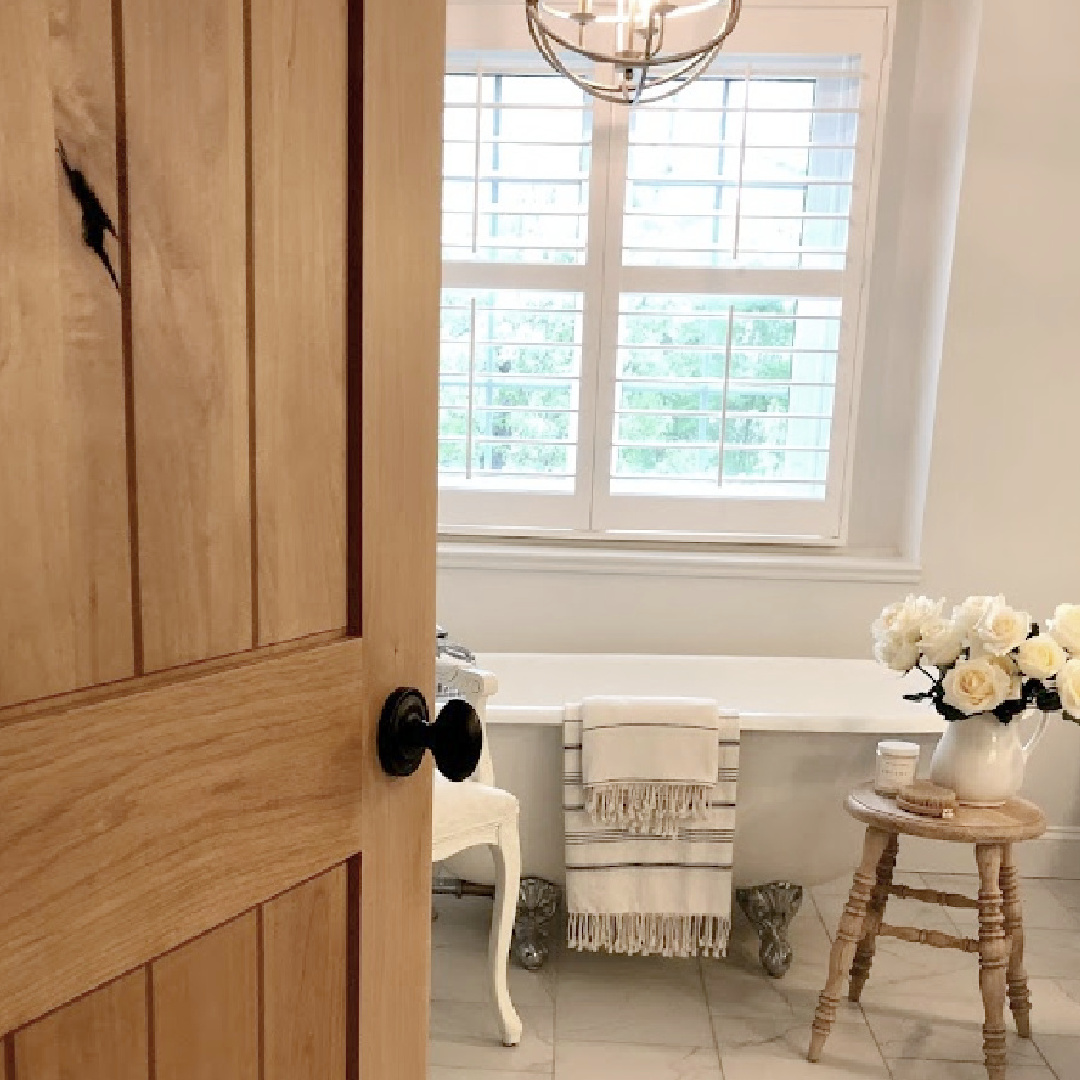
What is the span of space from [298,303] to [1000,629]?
169 cm

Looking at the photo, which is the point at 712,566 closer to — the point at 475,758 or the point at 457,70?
the point at 457,70

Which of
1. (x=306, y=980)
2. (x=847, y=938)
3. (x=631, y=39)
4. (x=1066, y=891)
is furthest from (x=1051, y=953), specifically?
(x=306, y=980)

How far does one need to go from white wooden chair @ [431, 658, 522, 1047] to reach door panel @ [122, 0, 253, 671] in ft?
4.85

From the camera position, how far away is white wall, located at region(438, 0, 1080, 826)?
9.49ft

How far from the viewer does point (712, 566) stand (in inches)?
124

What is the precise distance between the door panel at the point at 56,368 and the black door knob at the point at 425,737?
0.28 m

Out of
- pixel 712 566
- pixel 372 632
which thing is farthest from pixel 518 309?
pixel 372 632

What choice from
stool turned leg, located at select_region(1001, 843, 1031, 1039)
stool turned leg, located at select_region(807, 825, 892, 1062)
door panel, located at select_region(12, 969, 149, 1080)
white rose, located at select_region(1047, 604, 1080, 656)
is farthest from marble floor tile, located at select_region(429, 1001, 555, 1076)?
door panel, located at select_region(12, 969, 149, 1080)

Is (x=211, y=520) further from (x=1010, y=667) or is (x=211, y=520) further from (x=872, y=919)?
(x=872, y=919)

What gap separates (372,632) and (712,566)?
233cm

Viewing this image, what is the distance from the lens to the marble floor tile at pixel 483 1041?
86.3 inches

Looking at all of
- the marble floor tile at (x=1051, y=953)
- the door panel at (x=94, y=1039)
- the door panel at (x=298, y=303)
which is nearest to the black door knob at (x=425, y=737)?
the door panel at (x=298, y=303)

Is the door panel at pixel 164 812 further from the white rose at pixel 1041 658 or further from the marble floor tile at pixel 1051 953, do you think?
the marble floor tile at pixel 1051 953

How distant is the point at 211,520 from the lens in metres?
0.76
